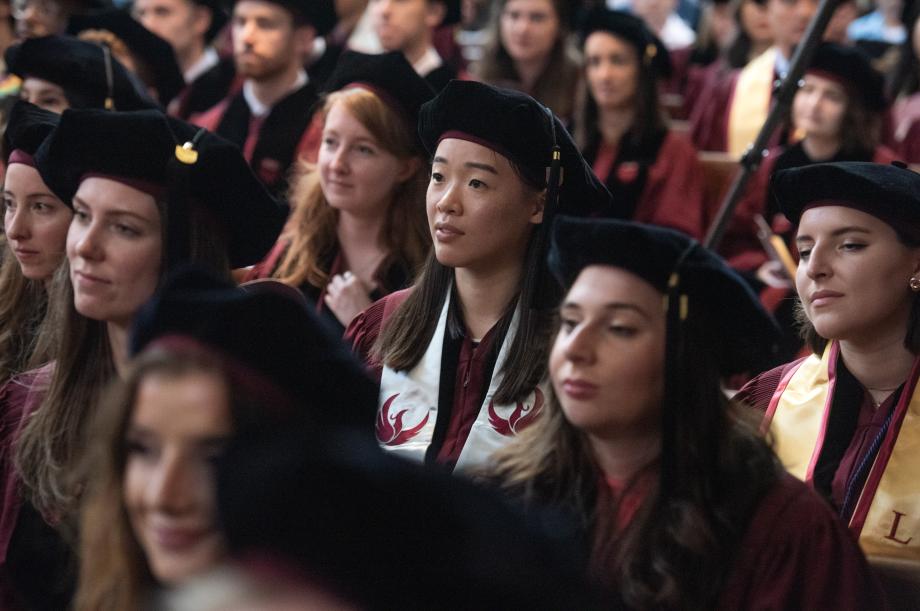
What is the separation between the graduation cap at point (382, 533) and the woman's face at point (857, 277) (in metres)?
2.06

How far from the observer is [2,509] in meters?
3.51

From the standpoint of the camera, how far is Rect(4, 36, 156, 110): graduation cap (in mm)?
5543

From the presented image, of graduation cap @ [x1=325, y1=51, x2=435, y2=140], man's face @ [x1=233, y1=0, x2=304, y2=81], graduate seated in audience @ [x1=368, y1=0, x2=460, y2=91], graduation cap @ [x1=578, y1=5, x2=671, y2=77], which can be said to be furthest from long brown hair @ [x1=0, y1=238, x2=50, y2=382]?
graduate seated in audience @ [x1=368, y1=0, x2=460, y2=91]

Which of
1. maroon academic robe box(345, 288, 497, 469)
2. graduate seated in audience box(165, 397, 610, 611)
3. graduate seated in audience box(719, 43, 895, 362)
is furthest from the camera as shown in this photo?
graduate seated in audience box(719, 43, 895, 362)

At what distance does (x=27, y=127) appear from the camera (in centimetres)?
412

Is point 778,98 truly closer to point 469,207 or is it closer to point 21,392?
point 469,207

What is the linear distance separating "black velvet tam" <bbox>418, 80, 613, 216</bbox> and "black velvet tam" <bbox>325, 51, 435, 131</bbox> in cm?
105

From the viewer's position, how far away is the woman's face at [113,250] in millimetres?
3402

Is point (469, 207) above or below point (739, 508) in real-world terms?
above

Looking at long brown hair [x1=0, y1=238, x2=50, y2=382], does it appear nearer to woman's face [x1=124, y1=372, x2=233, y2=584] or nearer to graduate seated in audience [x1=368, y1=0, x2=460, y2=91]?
woman's face [x1=124, y1=372, x2=233, y2=584]

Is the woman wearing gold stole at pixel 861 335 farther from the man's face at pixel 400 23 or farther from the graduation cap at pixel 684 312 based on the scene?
the man's face at pixel 400 23

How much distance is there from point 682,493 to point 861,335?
42.4 inches

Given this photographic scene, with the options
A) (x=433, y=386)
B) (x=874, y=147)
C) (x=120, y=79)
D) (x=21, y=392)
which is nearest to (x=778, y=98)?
(x=874, y=147)

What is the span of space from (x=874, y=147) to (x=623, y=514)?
14.3 feet
